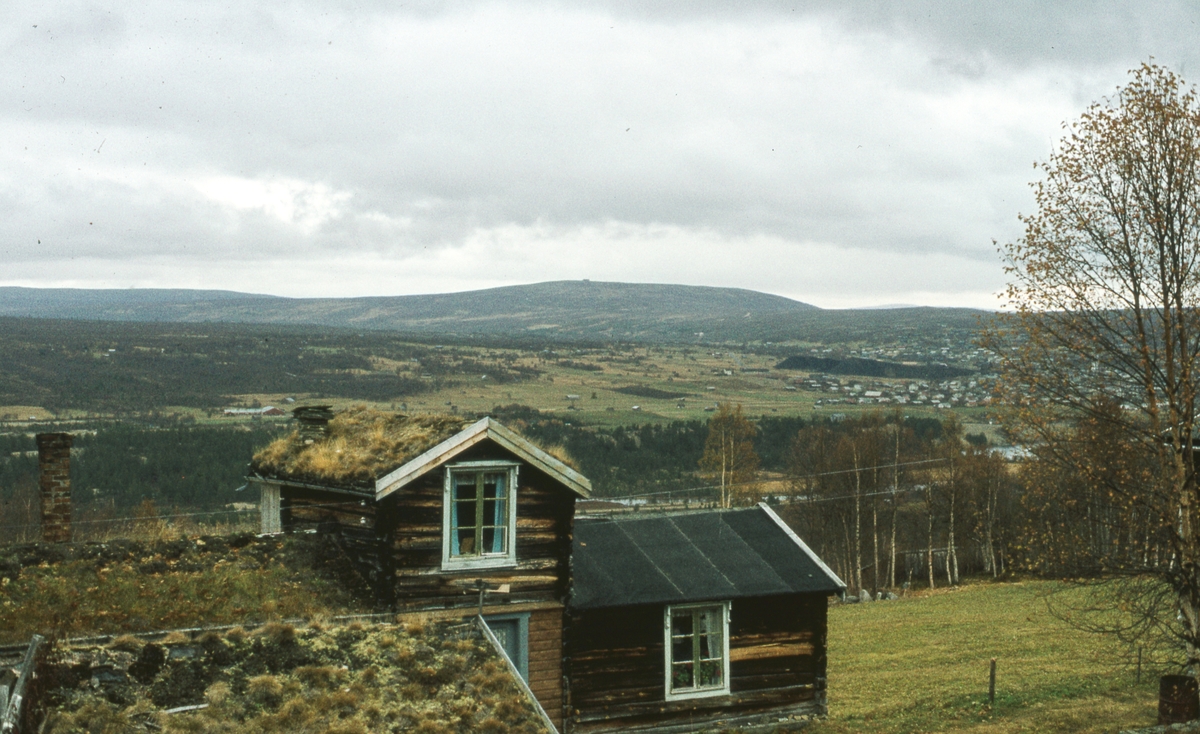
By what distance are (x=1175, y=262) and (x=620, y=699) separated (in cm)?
1527

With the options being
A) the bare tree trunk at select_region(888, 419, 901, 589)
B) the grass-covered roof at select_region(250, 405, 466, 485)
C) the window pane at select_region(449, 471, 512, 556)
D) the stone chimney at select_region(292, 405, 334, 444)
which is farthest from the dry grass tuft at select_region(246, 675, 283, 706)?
the bare tree trunk at select_region(888, 419, 901, 589)

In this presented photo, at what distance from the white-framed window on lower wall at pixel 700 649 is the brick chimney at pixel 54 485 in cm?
1304

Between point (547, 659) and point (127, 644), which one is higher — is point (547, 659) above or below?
below

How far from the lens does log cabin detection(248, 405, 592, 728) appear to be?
19953 millimetres

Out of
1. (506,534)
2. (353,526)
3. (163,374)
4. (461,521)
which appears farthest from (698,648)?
(163,374)

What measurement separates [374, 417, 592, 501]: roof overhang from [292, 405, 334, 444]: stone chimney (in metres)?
4.23

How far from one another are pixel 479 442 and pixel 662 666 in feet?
23.0

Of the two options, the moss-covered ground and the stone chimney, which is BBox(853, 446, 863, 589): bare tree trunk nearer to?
the stone chimney

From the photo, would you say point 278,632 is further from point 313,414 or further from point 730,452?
point 730,452

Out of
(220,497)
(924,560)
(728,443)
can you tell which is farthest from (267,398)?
(924,560)

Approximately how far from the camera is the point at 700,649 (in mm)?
23359

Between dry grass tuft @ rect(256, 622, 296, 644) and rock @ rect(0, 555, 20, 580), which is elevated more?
Answer: rock @ rect(0, 555, 20, 580)

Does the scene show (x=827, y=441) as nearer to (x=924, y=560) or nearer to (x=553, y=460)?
(x=924, y=560)

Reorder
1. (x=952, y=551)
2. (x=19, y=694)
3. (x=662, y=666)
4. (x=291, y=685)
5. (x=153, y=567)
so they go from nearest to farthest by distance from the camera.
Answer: (x=19, y=694) < (x=291, y=685) < (x=153, y=567) < (x=662, y=666) < (x=952, y=551)
